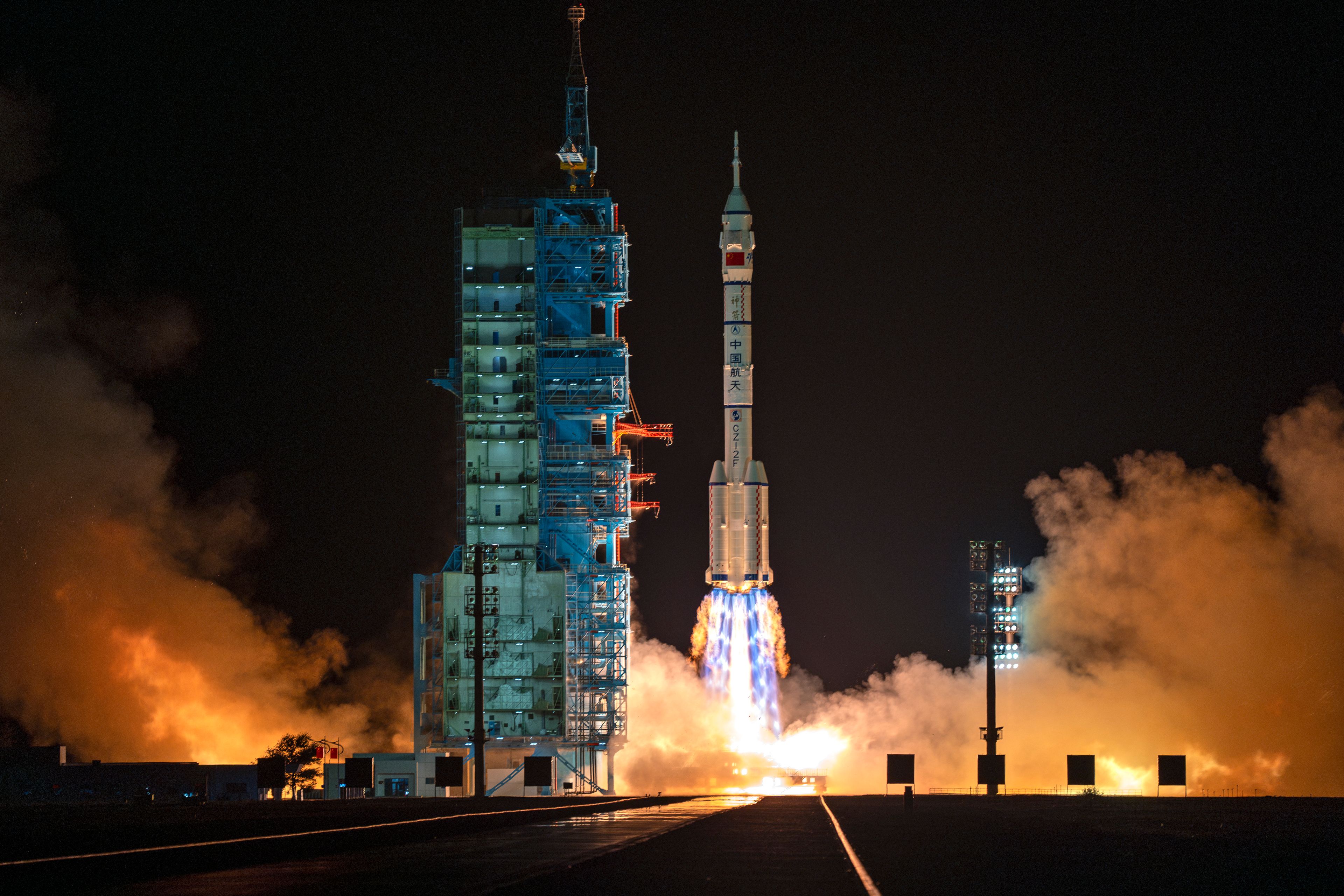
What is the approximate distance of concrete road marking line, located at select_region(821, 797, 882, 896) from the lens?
2089cm

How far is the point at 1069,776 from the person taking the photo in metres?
66.3

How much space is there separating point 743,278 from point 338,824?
57.8 metres

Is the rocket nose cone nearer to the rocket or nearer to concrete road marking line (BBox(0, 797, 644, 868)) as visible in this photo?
the rocket

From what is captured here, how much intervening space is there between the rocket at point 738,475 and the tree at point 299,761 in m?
22.6

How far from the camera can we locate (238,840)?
2673 cm

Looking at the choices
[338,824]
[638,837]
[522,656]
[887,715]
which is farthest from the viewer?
[887,715]

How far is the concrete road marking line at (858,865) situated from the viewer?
20.9m

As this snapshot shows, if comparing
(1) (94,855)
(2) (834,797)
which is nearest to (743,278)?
(2) (834,797)

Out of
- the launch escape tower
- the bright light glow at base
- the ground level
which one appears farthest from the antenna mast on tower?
the ground level

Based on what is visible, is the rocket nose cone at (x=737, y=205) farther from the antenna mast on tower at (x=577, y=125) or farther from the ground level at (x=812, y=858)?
the ground level at (x=812, y=858)

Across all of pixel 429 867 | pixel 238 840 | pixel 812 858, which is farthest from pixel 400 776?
pixel 429 867

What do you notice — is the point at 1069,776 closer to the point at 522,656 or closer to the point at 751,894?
the point at 522,656

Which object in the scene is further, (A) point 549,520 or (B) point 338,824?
(A) point 549,520

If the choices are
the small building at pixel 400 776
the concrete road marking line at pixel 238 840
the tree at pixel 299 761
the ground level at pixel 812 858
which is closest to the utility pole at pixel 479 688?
the ground level at pixel 812 858
